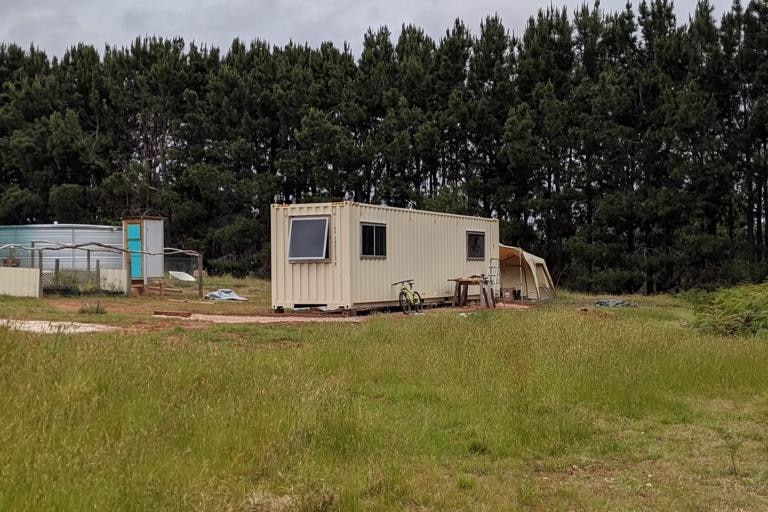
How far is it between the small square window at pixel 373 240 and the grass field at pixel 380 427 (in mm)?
6189

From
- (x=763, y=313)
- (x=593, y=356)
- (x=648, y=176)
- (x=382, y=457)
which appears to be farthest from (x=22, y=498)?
(x=648, y=176)

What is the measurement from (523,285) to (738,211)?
9.59 metres

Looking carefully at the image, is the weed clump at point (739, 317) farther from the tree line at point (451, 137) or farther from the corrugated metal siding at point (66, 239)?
the corrugated metal siding at point (66, 239)

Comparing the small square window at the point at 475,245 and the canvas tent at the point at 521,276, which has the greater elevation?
the small square window at the point at 475,245

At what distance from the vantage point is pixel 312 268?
562 inches

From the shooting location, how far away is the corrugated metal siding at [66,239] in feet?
74.7

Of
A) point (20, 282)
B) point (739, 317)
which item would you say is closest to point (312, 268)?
point (20, 282)

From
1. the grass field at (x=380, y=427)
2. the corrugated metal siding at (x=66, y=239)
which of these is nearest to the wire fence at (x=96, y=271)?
the corrugated metal siding at (x=66, y=239)

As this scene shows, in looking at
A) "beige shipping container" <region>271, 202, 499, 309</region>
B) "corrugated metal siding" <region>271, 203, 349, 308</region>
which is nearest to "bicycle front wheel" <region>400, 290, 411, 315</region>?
"beige shipping container" <region>271, 202, 499, 309</region>

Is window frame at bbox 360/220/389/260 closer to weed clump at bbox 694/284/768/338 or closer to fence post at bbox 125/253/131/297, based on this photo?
weed clump at bbox 694/284/768/338

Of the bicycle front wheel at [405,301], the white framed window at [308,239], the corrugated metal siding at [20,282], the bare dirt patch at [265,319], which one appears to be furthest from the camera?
the corrugated metal siding at [20,282]

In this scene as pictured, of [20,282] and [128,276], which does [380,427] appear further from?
[128,276]

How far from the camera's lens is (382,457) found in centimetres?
436

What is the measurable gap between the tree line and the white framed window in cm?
1233
